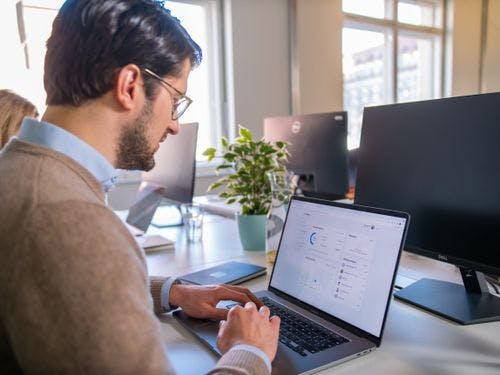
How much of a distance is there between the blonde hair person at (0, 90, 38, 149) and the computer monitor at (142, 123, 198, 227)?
1.79 feet

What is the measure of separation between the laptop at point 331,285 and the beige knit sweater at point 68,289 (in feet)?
0.96

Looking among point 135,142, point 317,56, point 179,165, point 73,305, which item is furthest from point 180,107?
point 317,56

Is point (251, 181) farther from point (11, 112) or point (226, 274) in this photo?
point (11, 112)

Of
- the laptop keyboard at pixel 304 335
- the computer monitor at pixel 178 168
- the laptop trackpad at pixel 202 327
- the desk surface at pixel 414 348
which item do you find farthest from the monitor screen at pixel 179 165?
the laptop keyboard at pixel 304 335

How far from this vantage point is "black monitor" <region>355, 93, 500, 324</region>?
0.86 m

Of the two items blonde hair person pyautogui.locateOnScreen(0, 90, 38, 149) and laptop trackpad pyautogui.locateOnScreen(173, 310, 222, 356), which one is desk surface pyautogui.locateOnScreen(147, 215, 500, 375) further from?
blonde hair person pyautogui.locateOnScreen(0, 90, 38, 149)

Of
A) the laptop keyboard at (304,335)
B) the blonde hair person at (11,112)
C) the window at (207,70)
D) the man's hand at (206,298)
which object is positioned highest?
the window at (207,70)

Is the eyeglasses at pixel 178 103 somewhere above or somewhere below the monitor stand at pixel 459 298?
above

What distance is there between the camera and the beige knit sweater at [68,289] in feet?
1.66

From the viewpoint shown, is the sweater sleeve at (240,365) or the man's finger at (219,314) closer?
the sweater sleeve at (240,365)

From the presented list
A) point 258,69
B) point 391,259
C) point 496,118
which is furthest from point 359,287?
point 258,69

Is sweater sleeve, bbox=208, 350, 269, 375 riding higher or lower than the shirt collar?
lower

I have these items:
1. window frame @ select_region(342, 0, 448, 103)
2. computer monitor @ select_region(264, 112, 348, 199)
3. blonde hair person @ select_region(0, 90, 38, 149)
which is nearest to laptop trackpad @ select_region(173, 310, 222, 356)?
computer monitor @ select_region(264, 112, 348, 199)

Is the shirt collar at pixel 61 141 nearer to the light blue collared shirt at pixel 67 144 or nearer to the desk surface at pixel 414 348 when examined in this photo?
the light blue collared shirt at pixel 67 144
